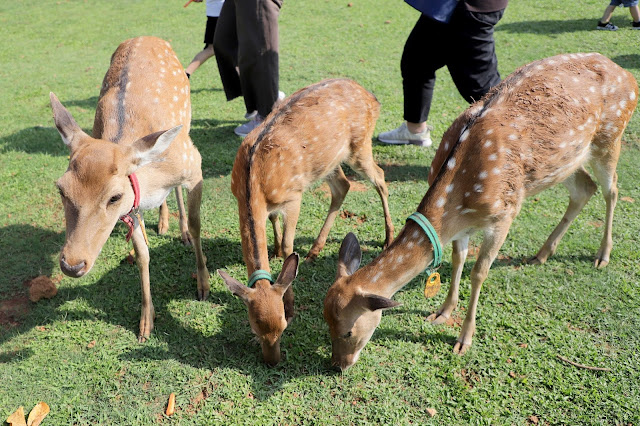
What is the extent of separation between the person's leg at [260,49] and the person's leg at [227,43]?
511mm

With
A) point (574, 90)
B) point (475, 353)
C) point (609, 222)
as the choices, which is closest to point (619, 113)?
point (574, 90)

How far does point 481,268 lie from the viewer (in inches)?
137

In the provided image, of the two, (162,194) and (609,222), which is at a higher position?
(162,194)

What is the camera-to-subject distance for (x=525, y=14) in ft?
33.9

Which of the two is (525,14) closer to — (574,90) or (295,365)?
(574,90)

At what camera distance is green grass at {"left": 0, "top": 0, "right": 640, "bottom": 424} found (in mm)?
3225

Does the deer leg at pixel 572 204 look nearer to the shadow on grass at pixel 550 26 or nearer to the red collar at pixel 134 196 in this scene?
the red collar at pixel 134 196

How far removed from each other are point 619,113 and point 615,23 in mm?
7338

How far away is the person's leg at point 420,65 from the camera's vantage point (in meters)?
4.91

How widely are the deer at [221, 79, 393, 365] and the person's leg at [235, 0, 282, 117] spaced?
1.60m

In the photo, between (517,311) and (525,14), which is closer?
(517,311)

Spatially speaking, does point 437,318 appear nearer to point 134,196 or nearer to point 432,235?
point 432,235

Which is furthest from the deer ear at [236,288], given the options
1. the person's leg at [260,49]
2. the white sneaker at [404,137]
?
the white sneaker at [404,137]

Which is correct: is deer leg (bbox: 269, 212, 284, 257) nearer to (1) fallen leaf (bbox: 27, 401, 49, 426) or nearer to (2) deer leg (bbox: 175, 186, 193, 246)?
(2) deer leg (bbox: 175, 186, 193, 246)
